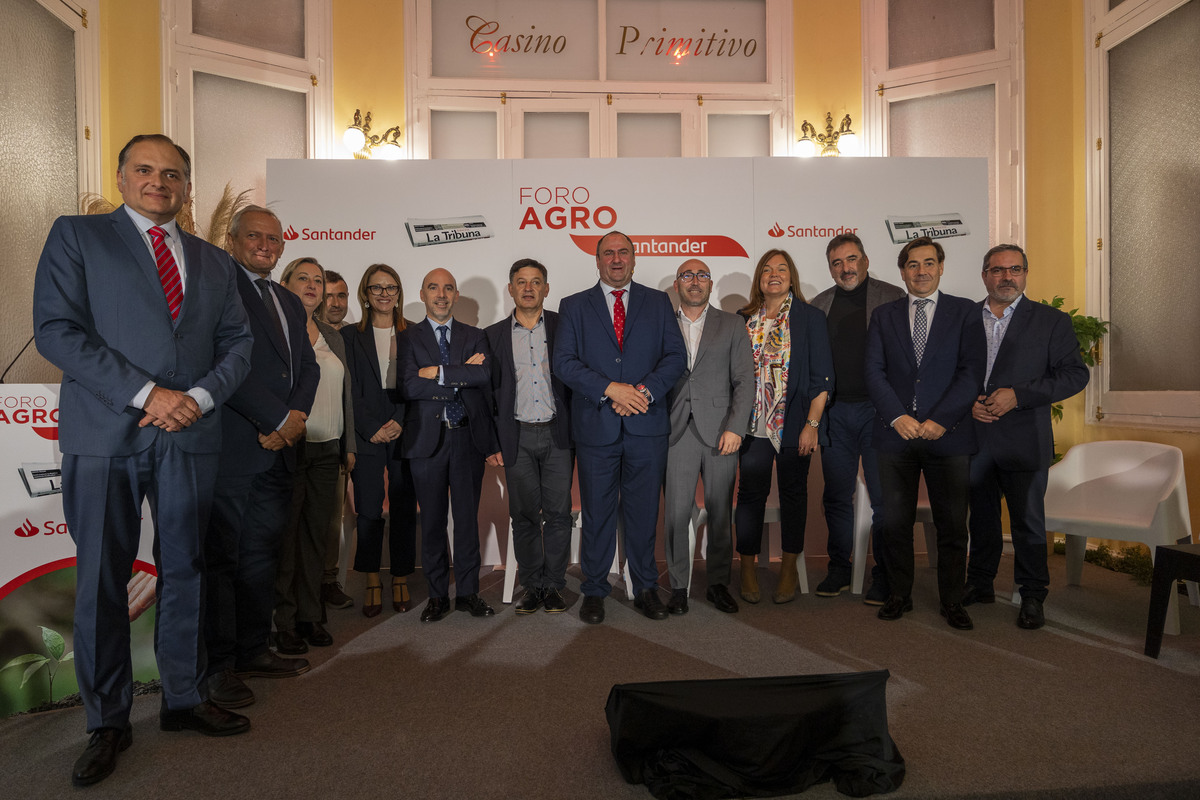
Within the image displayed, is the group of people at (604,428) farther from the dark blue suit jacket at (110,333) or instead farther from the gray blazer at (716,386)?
the dark blue suit jacket at (110,333)

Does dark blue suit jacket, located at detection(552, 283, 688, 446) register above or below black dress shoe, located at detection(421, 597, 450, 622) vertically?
above

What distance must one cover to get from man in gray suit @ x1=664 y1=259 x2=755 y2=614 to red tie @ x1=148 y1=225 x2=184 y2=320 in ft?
7.08

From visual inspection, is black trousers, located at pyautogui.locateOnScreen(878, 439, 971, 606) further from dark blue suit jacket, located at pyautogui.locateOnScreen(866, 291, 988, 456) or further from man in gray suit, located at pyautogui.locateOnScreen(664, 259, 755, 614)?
man in gray suit, located at pyautogui.locateOnScreen(664, 259, 755, 614)

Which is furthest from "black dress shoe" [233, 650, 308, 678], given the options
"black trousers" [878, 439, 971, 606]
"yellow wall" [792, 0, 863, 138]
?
"yellow wall" [792, 0, 863, 138]

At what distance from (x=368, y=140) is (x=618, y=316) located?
3648 millimetres

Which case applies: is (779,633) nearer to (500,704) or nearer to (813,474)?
(500,704)

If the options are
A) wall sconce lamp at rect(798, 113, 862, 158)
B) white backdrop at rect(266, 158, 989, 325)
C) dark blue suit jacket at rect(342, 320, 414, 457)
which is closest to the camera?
dark blue suit jacket at rect(342, 320, 414, 457)

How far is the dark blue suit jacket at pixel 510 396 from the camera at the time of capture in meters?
3.53

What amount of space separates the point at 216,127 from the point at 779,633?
5419 mm

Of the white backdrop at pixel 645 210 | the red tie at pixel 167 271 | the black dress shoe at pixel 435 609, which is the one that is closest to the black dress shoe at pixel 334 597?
the black dress shoe at pixel 435 609

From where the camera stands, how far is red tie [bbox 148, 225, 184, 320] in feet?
7.02

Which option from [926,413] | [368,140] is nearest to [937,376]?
[926,413]

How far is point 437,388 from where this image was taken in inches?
135

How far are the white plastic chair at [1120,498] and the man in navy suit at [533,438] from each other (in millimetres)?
2412
